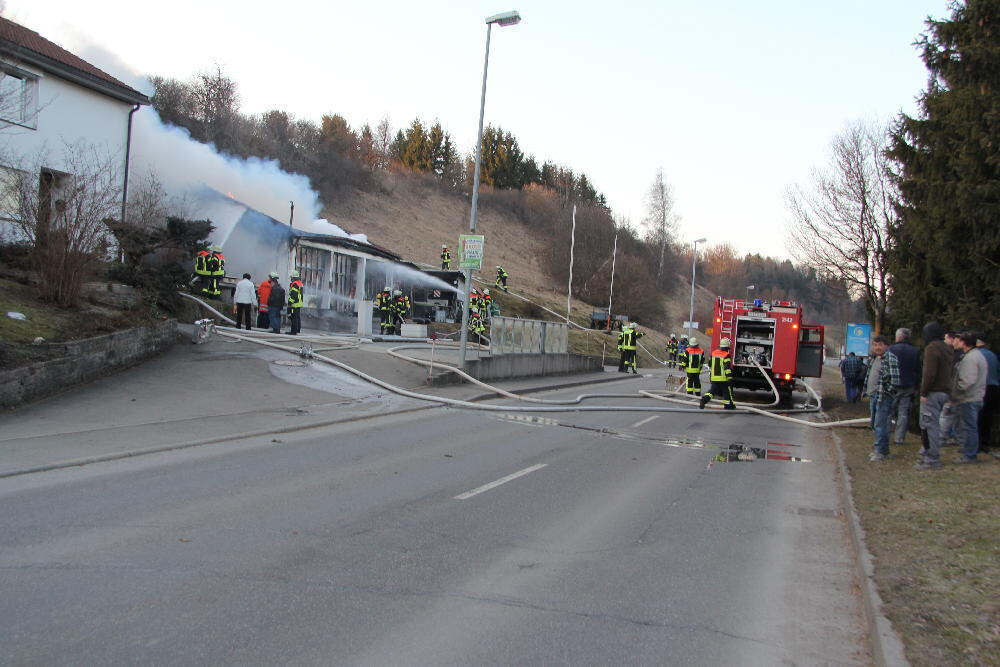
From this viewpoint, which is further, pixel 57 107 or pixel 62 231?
pixel 57 107

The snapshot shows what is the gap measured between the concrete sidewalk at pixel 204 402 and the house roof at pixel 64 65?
10.1m

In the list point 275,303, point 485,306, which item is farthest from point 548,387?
point 485,306

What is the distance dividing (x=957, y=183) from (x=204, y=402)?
41.2 ft

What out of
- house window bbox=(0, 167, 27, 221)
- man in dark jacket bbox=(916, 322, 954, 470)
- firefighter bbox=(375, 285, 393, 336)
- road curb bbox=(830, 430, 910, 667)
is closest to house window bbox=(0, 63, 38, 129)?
house window bbox=(0, 167, 27, 221)

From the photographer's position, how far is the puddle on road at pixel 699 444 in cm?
1152

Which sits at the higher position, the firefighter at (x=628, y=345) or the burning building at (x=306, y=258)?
the burning building at (x=306, y=258)

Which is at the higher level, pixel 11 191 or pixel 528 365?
pixel 11 191

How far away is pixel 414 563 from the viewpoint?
549 cm

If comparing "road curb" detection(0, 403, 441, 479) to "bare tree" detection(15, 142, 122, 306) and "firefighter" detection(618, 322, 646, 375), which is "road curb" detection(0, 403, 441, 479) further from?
"firefighter" detection(618, 322, 646, 375)

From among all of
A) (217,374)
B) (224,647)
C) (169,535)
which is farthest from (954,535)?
(217,374)

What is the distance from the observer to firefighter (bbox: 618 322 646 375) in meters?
28.7

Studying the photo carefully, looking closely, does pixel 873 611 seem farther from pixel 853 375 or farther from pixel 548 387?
pixel 853 375

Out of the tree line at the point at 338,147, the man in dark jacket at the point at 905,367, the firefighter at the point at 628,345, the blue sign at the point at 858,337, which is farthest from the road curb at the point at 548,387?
the tree line at the point at 338,147

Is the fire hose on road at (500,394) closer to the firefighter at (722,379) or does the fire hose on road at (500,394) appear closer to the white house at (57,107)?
the firefighter at (722,379)
